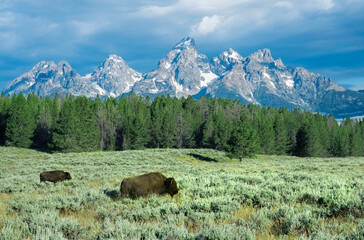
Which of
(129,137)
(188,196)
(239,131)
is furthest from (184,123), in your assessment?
(188,196)

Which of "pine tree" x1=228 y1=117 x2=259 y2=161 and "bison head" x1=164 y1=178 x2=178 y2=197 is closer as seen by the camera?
"bison head" x1=164 y1=178 x2=178 y2=197

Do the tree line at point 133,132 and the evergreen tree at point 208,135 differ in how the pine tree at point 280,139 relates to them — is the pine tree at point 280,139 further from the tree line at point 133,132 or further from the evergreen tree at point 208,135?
the evergreen tree at point 208,135

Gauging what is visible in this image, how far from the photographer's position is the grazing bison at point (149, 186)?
9852mm

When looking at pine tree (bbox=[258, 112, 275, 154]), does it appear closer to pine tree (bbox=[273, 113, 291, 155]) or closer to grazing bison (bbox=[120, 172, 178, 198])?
pine tree (bbox=[273, 113, 291, 155])

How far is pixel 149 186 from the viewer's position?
9.96m

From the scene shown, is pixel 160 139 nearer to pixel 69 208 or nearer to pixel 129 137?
pixel 129 137

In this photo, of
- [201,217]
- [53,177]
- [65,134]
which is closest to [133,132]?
[65,134]

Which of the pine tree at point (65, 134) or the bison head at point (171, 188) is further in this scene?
the pine tree at point (65, 134)

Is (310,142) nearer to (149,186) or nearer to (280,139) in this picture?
(280,139)

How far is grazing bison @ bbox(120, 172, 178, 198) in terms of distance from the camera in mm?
9852

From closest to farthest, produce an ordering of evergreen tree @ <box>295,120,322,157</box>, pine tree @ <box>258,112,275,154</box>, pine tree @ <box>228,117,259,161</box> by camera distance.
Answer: pine tree @ <box>228,117,259,161</box> < evergreen tree @ <box>295,120,322,157</box> < pine tree @ <box>258,112,275,154</box>

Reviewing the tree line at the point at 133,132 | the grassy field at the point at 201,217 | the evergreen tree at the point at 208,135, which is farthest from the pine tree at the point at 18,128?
the grassy field at the point at 201,217

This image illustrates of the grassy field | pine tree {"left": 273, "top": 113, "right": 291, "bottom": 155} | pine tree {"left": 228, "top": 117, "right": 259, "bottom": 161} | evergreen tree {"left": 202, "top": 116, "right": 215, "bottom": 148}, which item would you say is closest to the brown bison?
the grassy field

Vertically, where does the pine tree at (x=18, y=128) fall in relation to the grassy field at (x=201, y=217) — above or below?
above
